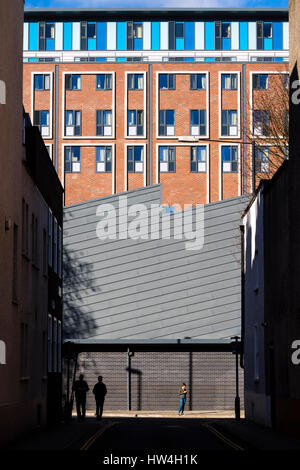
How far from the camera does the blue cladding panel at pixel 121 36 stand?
294ft

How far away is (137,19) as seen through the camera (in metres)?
90.5

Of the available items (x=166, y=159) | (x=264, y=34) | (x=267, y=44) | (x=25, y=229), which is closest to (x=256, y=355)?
(x=25, y=229)

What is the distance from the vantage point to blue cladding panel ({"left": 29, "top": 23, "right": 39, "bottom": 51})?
294ft

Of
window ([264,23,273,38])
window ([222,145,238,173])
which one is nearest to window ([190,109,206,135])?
window ([222,145,238,173])

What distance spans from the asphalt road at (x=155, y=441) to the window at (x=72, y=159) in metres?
52.1

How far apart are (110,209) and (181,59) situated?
35.4m

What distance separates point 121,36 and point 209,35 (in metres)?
7.97

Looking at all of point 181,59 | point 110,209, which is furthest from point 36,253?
point 181,59

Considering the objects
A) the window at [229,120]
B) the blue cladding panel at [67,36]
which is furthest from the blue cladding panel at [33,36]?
the window at [229,120]

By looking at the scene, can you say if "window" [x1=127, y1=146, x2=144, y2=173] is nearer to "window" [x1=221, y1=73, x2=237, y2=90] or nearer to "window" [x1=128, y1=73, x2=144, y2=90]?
"window" [x1=128, y1=73, x2=144, y2=90]

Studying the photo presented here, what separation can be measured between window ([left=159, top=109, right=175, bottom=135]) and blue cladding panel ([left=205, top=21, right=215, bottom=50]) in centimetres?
948

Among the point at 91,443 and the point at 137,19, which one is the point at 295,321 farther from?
the point at 137,19

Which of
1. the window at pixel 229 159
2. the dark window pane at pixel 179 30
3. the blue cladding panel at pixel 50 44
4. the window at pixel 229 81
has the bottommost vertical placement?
the window at pixel 229 159

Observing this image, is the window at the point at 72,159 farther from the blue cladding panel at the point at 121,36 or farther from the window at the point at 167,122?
the blue cladding panel at the point at 121,36
